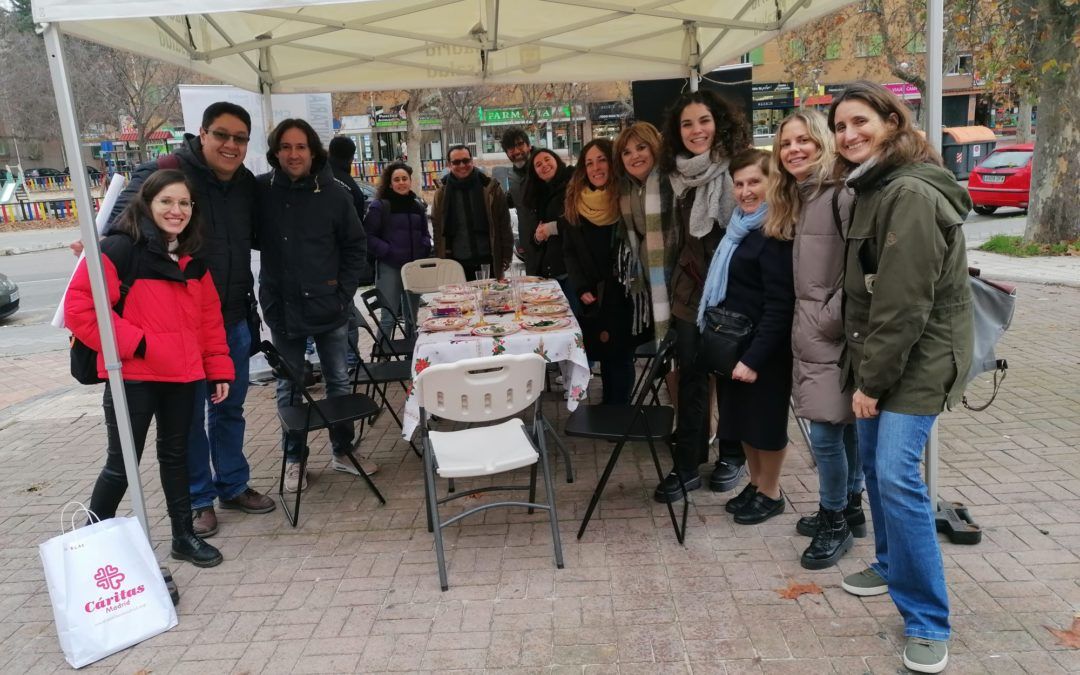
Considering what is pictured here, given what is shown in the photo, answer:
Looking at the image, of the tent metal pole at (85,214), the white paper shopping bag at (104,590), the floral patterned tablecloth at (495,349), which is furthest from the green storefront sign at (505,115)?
the white paper shopping bag at (104,590)

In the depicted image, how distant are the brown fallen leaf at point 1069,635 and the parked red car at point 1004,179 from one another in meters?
14.9

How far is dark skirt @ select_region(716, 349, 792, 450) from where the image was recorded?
11.6ft

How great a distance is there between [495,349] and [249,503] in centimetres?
162

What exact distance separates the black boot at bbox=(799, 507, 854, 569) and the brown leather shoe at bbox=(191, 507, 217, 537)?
2846 millimetres

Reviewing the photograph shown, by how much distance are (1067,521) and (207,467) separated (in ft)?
13.5

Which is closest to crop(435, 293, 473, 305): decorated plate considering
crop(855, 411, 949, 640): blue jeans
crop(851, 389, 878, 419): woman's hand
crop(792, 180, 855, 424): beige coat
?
crop(792, 180, 855, 424): beige coat

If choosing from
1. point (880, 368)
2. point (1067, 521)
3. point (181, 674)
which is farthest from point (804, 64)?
point (181, 674)

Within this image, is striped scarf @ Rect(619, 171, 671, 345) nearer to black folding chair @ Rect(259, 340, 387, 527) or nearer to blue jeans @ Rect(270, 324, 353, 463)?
black folding chair @ Rect(259, 340, 387, 527)

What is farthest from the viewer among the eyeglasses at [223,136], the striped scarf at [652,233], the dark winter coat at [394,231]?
the dark winter coat at [394,231]

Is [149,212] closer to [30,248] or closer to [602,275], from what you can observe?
[602,275]

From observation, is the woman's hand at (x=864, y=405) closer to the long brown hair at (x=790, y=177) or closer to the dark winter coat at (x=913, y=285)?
the dark winter coat at (x=913, y=285)

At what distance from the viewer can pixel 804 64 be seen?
15508mm

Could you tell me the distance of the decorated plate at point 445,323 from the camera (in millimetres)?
4102

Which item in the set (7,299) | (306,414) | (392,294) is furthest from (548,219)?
(7,299)
